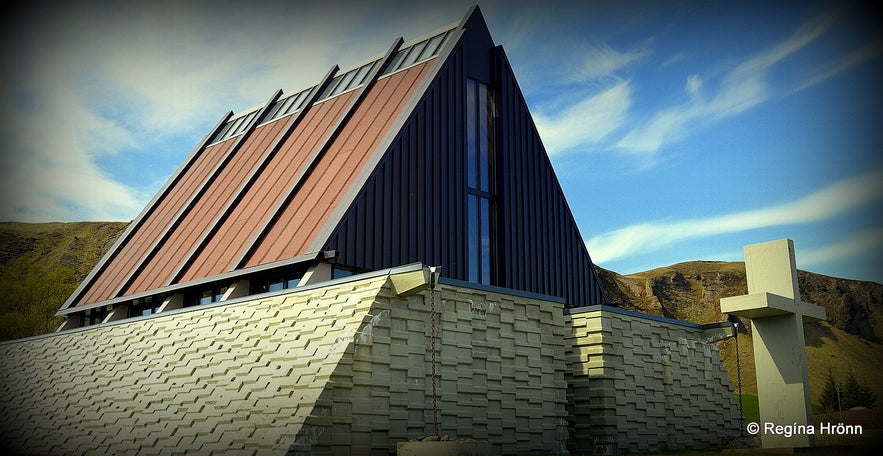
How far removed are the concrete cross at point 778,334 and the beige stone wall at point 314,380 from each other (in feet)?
15.3

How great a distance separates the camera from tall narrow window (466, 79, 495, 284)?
21.6 metres

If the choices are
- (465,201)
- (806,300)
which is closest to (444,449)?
(465,201)

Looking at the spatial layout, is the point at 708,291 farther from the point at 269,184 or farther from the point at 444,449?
the point at 444,449

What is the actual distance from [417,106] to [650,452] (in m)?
11.0

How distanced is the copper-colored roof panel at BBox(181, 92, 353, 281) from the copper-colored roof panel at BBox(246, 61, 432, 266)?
1047 millimetres

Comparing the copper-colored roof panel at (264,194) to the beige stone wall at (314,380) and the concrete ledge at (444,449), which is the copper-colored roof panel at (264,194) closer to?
the beige stone wall at (314,380)

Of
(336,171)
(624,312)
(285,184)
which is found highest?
(285,184)

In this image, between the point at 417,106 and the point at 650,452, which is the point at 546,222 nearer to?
the point at 417,106

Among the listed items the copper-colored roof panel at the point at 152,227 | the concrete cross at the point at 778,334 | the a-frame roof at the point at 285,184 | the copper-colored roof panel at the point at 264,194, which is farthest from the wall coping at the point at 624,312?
the copper-colored roof panel at the point at 152,227

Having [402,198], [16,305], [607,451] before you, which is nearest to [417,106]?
[402,198]

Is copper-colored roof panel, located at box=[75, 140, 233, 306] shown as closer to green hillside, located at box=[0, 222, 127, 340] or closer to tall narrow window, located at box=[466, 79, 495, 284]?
tall narrow window, located at box=[466, 79, 495, 284]

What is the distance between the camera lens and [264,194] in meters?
22.8

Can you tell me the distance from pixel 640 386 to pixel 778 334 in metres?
4.77

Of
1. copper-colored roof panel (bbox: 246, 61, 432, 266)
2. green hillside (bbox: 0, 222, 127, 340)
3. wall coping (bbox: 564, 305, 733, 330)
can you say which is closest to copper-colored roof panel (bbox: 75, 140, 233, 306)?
copper-colored roof panel (bbox: 246, 61, 432, 266)
